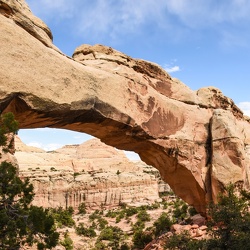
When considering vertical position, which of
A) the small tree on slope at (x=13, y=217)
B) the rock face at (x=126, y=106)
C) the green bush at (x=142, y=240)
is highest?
the rock face at (x=126, y=106)

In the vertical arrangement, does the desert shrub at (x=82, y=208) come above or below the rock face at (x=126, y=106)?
below

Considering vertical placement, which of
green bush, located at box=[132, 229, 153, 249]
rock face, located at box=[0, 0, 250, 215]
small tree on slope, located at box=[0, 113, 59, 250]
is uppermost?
rock face, located at box=[0, 0, 250, 215]

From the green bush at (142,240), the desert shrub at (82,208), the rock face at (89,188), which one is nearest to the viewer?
the green bush at (142,240)

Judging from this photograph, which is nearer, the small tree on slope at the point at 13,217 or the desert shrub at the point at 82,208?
the small tree on slope at the point at 13,217

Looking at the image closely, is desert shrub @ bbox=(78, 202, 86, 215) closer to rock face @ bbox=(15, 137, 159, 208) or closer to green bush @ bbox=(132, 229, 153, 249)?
rock face @ bbox=(15, 137, 159, 208)

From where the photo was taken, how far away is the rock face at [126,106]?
10648 millimetres

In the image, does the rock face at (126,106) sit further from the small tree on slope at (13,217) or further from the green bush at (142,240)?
the green bush at (142,240)

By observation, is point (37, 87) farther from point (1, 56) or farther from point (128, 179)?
point (128, 179)

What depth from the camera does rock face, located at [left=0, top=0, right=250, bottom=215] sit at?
1065 centimetres

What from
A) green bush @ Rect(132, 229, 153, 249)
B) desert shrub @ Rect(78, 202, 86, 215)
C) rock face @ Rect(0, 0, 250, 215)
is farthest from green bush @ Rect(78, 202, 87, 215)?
rock face @ Rect(0, 0, 250, 215)

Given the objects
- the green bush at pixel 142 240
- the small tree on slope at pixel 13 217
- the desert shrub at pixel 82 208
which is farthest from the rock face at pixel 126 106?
the desert shrub at pixel 82 208

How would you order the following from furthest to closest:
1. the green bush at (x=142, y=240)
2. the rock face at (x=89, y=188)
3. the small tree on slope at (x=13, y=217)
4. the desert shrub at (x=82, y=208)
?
the rock face at (x=89, y=188) < the desert shrub at (x=82, y=208) < the green bush at (x=142, y=240) < the small tree on slope at (x=13, y=217)

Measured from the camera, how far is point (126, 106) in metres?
14.2

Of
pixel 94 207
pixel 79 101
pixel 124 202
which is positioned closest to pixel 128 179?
pixel 124 202
